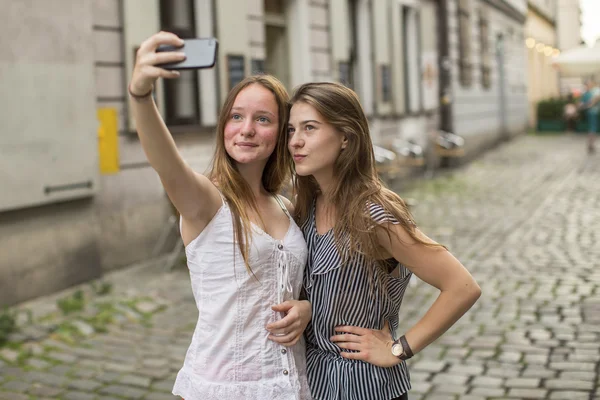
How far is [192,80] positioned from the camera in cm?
1005

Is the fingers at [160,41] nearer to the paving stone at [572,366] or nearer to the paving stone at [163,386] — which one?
the paving stone at [163,386]

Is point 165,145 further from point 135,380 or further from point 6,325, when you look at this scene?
point 6,325

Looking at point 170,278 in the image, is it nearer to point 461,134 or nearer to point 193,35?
point 193,35

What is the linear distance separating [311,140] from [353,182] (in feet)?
0.60

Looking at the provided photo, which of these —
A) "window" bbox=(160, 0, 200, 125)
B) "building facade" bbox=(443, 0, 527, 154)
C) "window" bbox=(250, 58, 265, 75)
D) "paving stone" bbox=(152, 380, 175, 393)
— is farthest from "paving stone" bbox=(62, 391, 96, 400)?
"building facade" bbox=(443, 0, 527, 154)

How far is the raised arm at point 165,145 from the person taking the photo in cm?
197

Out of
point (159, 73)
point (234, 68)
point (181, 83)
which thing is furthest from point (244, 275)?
point (234, 68)

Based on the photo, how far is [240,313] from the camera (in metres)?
2.47

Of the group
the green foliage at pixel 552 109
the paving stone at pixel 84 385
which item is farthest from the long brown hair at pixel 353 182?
the green foliage at pixel 552 109

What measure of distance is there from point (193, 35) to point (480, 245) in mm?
4181

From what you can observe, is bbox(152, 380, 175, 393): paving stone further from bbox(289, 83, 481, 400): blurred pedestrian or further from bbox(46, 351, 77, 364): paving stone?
bbox(289, 83, 481, 400): blurred pedestrian

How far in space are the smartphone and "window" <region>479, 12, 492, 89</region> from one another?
2338cm

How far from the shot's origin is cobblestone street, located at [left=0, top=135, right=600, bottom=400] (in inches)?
200

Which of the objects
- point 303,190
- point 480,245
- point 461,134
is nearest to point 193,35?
point 480,245
